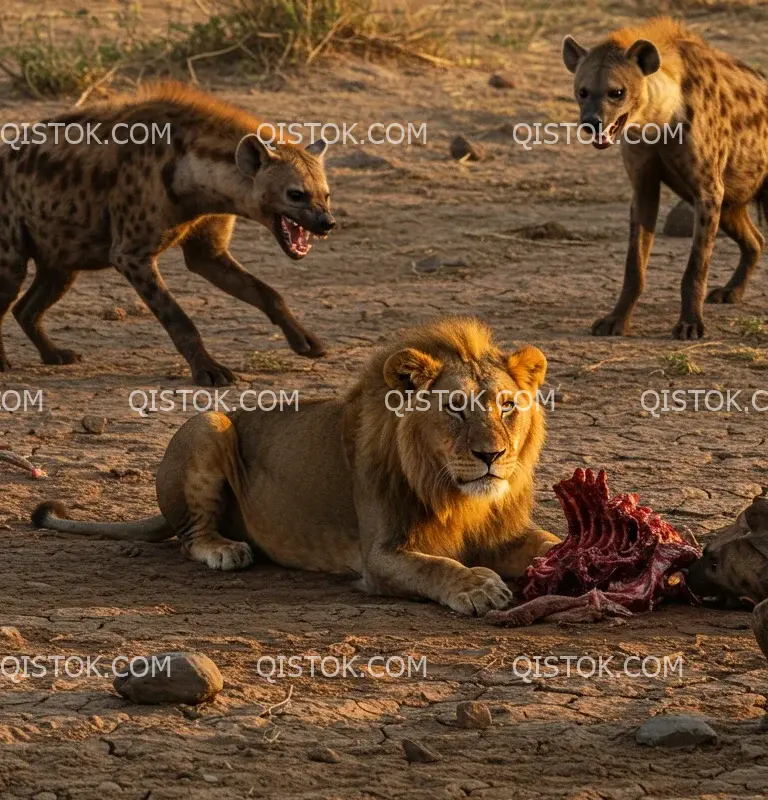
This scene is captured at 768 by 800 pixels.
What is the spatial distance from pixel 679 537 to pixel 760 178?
341 cm

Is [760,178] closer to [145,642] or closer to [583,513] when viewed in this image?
[583,513]

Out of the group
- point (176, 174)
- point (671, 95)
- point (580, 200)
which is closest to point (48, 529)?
point (176, 174)

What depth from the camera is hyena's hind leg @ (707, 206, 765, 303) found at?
8.05m

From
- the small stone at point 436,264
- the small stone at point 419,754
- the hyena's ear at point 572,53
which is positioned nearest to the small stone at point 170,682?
the small stone at point 419,754

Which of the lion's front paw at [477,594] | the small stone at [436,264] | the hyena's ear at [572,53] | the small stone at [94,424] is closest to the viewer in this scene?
the lion's front paw at [477,594]

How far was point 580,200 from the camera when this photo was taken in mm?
9578

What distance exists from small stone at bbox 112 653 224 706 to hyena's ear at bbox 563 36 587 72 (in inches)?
177

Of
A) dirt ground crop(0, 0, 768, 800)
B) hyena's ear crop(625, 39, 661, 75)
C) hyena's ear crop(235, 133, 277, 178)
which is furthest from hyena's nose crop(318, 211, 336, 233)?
hyena's ear crop(625, 39, 661, 75)

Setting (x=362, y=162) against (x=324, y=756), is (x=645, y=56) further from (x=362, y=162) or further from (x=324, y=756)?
(x=324, y=756)

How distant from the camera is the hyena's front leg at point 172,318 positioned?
23.1 ft

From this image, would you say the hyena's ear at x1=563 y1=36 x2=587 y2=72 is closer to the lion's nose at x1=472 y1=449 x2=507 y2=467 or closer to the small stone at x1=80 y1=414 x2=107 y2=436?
the small stone at x1=80 y1=414 x2=107 y2=436

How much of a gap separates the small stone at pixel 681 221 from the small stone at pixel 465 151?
57.2 inches

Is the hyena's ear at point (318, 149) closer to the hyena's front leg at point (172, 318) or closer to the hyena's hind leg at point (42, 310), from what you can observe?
the hyena's front leg at point (172, 318)

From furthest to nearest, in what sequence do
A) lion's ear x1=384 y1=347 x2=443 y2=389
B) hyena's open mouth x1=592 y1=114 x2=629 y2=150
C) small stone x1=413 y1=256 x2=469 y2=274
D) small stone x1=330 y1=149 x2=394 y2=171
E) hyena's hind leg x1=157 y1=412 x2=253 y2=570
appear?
small stone x1=330 y1=149 x2=394 y2=171 → small stone x1=413 y1=256 x2=469 y2=274 → hyena's open mouth x1=592 y1=114 x2=629 y2=150 → hyena's hind leg x1=157 y1=412 x2=253 y2=570 → lion's ear x1=384 y1=347 x2=443 y2=389
